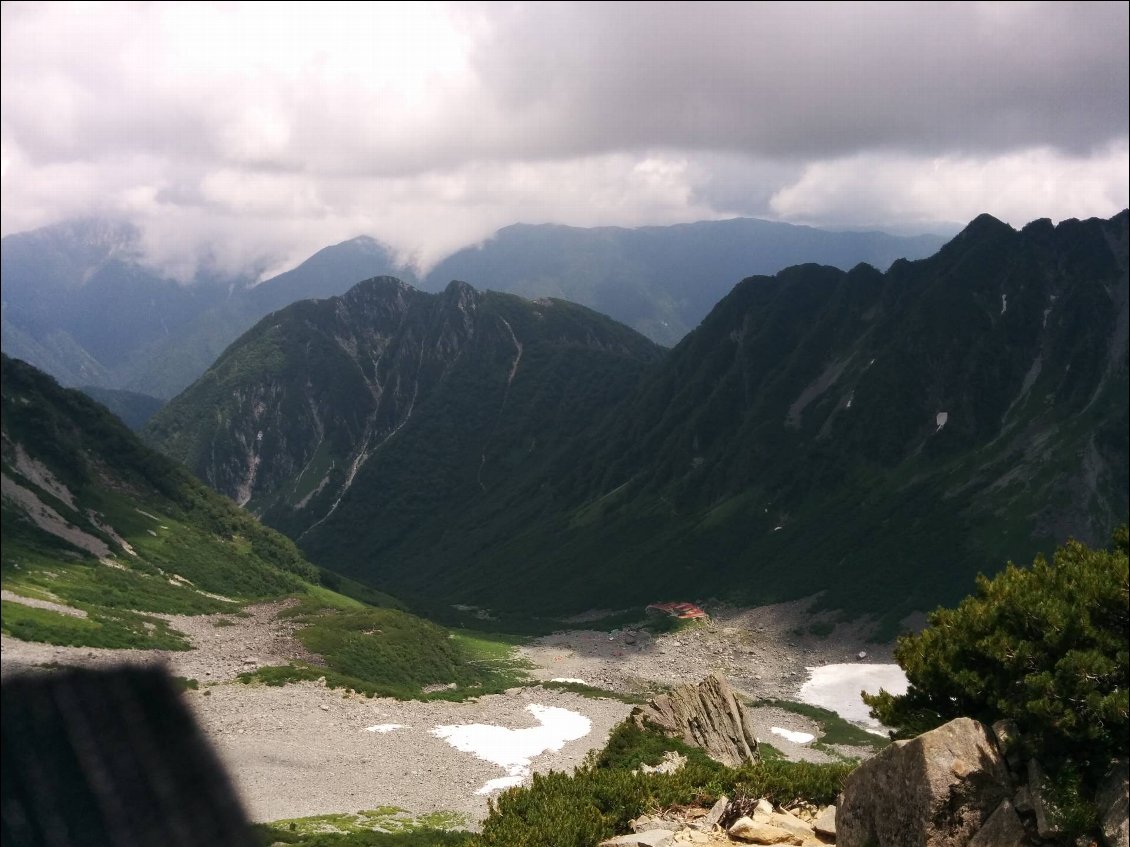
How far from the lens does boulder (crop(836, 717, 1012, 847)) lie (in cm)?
1738

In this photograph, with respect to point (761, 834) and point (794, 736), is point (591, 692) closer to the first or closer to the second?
point (794, 736)

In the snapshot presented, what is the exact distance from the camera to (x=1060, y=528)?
137000 millimetres

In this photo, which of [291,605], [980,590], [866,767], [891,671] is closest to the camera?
[866,767]

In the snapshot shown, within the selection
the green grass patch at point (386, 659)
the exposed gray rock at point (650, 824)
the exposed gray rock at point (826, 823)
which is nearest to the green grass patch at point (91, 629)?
the green grass patch at point (386, 659)

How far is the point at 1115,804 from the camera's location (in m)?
16.0

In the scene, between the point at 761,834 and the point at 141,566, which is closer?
the point at 761,834

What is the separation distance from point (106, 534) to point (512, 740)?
64862mm

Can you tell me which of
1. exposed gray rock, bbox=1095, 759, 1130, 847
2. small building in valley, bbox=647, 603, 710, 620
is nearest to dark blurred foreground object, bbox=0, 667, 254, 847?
exposed gray rock, bbox=1095, 759, 1130, 847

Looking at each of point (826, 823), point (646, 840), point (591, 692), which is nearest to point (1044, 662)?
point (826, 823)

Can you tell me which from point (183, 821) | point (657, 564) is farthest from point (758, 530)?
point (183, 821)

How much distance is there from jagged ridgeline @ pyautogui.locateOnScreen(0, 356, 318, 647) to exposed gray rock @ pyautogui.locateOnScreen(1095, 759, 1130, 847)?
6865 centimetres

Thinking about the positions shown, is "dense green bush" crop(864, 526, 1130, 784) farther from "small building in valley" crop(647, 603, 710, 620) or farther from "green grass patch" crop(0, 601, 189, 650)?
"small building in valley" crop(647, 603, 710, 620)

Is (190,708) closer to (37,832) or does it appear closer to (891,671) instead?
(37,832)

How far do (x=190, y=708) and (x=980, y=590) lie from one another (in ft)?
188
